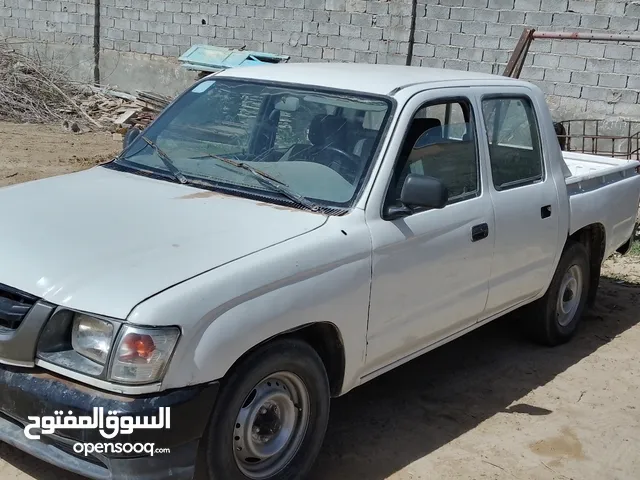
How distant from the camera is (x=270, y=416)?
11.6 feet

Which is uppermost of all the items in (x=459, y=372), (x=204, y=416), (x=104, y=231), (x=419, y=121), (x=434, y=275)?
(x=419, y=121)

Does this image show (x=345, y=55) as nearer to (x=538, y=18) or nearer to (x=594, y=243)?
(x=538, y=18)

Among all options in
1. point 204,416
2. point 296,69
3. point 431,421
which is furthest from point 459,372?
point 204,416

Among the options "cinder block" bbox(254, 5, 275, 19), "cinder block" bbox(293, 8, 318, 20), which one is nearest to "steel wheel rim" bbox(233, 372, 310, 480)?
"cinder block" bbox(293, 8, 318, 20)

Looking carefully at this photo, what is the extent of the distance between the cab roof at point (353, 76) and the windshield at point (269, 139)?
7cm

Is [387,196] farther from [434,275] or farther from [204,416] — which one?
[204,416]

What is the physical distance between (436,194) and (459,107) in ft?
3.43

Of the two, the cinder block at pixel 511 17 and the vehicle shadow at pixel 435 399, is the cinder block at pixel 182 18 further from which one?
the vehicle shadow at pixel 435 399

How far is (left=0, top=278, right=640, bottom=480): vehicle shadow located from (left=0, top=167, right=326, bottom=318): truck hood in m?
1.03

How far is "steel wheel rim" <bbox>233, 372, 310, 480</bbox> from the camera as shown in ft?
11.1

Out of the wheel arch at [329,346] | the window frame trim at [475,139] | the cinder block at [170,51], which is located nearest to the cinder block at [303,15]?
the cinder block at [170,51]

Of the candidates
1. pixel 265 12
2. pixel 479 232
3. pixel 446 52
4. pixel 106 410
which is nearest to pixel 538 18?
pixel 446 52

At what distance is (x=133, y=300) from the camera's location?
2986 mm

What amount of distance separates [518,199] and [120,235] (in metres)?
2.49
